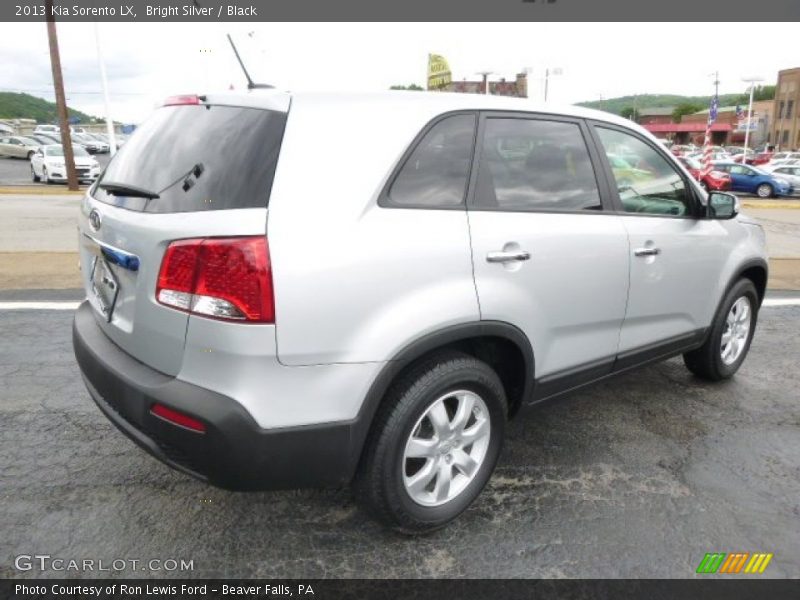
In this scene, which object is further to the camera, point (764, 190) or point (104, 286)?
point (764, 190)

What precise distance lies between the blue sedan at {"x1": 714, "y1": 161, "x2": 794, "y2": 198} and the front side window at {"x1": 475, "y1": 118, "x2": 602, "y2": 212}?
2492 cm

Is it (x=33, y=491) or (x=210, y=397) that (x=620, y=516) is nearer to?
(x=210, y=397)

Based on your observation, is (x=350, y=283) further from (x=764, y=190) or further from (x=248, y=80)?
(x=764, y=190)

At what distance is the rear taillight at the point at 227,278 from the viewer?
1975 millimetres

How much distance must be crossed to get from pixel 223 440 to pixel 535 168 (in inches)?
69.4

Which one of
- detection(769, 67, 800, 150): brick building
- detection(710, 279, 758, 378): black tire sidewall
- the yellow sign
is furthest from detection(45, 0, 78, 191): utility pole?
detection(769, 67, 800, 150): brick building

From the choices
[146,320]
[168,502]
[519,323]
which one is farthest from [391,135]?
[168,502]

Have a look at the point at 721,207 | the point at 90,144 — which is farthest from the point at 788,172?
the point at 90,144

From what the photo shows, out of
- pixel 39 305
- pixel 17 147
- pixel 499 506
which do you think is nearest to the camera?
pixel 499 506

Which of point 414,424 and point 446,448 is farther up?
point 414,424

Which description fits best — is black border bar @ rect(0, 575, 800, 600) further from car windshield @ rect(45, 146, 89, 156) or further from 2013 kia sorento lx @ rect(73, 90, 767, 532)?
car windshield @ rect(45, 146, 89, 156)

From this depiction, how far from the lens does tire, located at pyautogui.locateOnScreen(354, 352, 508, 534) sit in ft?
7.57

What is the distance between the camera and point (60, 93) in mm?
19266

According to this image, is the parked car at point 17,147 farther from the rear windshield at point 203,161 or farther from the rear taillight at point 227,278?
the rear taillight at point 227,278
